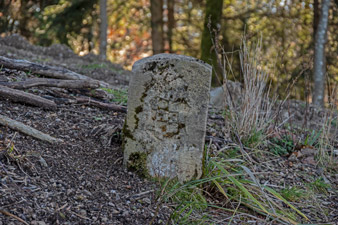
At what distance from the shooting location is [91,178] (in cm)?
252

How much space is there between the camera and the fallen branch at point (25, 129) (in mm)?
2729

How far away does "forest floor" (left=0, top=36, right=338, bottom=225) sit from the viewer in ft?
7.07

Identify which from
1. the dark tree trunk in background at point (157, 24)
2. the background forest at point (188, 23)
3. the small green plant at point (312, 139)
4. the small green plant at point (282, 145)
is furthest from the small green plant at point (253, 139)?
the dark tree trunk in background at point (157, 24)

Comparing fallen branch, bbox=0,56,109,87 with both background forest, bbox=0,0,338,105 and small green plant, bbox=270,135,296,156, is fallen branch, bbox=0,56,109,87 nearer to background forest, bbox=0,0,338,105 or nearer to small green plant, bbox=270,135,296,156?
small green plant, bbox=270,135,296,156

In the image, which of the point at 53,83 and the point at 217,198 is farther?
the point at 53,83

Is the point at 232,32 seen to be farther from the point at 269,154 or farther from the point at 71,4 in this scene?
the point at 269,154

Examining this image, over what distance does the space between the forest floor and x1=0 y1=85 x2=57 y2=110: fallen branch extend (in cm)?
4

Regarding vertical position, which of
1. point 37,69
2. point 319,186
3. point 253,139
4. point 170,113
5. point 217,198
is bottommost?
point 319,186

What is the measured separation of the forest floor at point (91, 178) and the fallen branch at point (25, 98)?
43 mm

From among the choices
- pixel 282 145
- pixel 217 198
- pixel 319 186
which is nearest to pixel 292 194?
pixel 319 186

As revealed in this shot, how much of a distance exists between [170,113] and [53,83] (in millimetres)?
1462

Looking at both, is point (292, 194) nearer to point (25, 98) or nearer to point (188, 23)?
point (25, 98)

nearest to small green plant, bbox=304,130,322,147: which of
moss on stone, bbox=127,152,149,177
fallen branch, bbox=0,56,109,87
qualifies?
moss on stone, bbox=127,152,149,177

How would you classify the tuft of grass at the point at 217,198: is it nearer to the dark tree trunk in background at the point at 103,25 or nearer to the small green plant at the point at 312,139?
the small green plant at the point at 312,139
